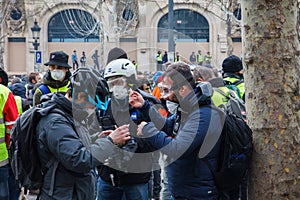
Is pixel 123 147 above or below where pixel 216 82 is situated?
below

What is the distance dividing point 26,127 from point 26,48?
4421 cm

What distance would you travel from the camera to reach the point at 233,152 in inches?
164

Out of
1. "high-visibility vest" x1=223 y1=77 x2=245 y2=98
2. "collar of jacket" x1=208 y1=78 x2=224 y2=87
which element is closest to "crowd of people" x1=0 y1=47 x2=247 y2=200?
"collar of jacket" x1=208 y1=78 x2=224 y2=87

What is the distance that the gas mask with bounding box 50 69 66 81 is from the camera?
Result: 268 inches

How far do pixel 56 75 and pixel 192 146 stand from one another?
325 cm

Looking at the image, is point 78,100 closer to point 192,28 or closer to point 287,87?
point 287,87

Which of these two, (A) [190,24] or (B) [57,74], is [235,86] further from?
(A) [190,24]

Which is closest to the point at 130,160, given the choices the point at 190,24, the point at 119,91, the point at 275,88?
the point at 119,91

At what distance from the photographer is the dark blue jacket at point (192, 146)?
3.98 m

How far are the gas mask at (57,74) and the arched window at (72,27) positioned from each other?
117 feet

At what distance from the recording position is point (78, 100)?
4.11 m

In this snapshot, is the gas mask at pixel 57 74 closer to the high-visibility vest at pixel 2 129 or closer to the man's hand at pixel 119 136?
the high-visibility vest at pixel 2 129

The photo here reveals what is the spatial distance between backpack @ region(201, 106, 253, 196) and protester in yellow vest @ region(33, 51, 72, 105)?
3.12 metres

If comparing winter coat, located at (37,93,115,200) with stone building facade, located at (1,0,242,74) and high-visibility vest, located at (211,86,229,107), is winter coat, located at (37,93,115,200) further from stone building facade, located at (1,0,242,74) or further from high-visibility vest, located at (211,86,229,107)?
stone building facade, located at (1,0,242,74)
